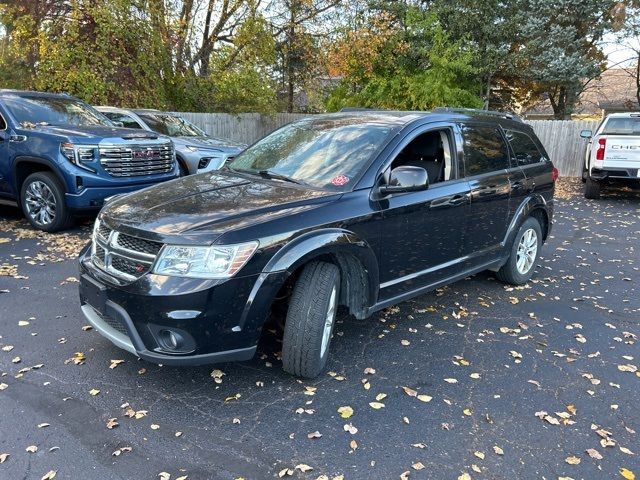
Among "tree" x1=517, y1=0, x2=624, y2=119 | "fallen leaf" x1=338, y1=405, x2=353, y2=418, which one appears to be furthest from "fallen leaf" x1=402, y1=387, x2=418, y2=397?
"tree" x1=517, y1=0, x2=624, y2=119

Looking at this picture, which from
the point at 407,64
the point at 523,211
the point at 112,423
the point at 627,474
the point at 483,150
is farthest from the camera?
the point at 407,64

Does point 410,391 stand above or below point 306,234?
below

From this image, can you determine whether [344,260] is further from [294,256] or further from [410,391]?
[410,391]

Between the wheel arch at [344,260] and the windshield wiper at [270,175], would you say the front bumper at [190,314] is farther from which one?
the windshield wiper at [270,175]

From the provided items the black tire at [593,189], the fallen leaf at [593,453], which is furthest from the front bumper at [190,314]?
the black tire at [593,189]

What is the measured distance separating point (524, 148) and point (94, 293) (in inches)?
175

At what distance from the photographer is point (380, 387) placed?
349cm

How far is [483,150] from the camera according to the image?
4809 mm

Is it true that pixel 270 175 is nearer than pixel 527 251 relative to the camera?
Yes

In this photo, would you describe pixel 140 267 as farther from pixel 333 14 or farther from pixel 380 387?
pixel 333 14

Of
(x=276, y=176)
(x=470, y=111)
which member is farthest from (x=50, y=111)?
(x=470, y=111)

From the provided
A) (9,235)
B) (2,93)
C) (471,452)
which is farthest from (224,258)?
→ (2,93)

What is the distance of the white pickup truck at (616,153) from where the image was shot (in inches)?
410

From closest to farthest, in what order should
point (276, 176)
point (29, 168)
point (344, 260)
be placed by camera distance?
point (344, 260) → point (276, 176) → point (29, 168)
